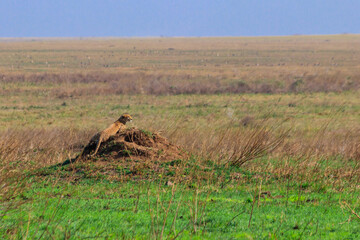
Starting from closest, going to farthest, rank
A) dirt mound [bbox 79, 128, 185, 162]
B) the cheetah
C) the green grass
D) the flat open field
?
the green grass
the flat open field
dirt mound [bbox 79, 128, 185, 162]
the cheetah

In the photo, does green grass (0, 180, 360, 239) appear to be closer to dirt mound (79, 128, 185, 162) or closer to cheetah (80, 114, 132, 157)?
dirt mound (79, 128, 185, 162)

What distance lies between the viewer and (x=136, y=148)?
35.0ft

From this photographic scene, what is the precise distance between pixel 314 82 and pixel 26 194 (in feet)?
100.0

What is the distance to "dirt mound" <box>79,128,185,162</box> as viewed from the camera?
10656mm

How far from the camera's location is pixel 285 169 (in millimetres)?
10500

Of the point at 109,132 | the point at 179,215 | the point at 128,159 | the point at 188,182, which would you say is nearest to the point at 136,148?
the point at 128,159

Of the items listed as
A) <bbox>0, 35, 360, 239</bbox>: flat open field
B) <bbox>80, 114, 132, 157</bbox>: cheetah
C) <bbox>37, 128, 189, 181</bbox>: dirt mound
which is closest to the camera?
<bbox>0, 35, 360, 239</bbox>: flat open field

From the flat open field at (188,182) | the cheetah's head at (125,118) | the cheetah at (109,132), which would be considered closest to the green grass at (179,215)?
the flat open field at (188,182)

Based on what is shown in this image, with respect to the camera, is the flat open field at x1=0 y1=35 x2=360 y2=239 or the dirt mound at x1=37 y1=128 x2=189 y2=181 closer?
the flat open field at x1=0 y1=35 x2=360 y2=239

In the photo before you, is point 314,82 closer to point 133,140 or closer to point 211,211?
point 133,140

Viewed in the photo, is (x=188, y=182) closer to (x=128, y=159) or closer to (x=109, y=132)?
(x=128, y=159)

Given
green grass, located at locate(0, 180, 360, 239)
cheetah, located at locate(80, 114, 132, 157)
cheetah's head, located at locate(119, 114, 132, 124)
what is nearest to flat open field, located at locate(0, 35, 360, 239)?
green grass, located at locate(0, 180, 360, 239)

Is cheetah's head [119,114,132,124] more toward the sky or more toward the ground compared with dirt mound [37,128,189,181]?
more toward the sky

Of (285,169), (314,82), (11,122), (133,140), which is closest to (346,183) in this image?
(285,169)
